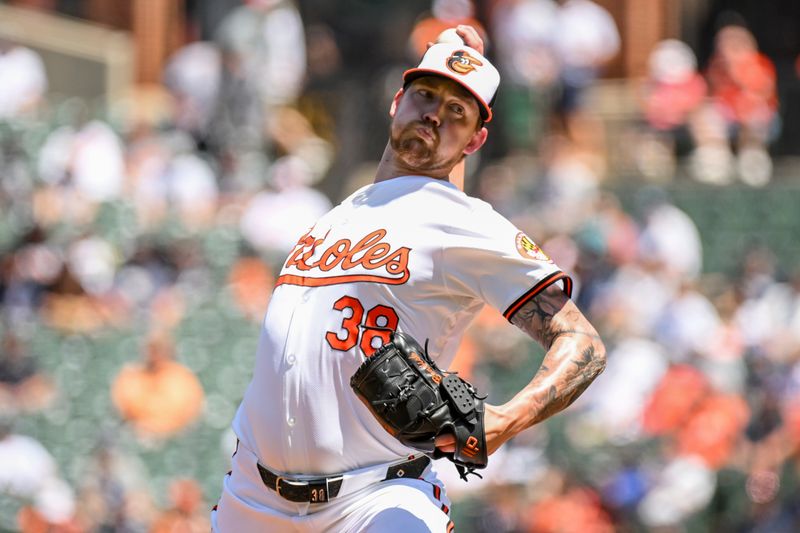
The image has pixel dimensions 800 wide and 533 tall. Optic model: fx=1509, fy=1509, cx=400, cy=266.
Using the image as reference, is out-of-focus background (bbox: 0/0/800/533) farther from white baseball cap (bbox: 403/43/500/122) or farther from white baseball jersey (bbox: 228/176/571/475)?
white baseball cap (bbox: 403/43/500/122)

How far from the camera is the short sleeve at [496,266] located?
4020 mm

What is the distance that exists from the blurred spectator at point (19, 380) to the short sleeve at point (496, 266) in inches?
301

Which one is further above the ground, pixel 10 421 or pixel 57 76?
pixel 57 76

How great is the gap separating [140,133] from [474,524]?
18.9 ft

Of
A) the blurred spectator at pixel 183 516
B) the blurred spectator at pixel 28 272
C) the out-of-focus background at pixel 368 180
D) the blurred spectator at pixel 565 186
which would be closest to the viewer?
the blurred spectator at pixel 183 516

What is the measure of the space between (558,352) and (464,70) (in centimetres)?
89

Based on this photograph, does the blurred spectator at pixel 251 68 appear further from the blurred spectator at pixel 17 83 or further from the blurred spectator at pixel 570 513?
the blurred spectator at pixel 570 513

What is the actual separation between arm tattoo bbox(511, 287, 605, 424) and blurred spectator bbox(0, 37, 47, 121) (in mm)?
10921

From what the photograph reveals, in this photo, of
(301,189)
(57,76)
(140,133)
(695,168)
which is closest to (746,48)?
(695,168)

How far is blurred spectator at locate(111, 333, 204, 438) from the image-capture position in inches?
439

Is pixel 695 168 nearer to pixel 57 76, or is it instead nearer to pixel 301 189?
pixel 301 189

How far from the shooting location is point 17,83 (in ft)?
47.3

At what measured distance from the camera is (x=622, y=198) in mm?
14305

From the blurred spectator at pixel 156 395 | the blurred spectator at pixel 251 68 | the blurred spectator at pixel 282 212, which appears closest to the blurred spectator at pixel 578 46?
the blurred spectator at pixel 251 68
